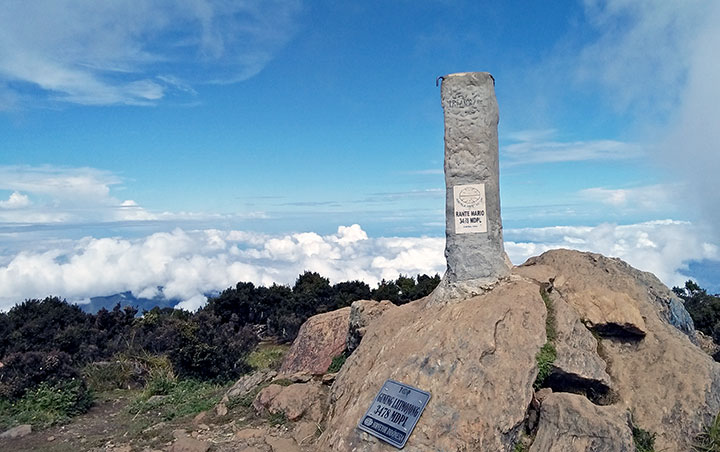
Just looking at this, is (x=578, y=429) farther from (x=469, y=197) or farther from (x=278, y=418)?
(x=278, y=418)

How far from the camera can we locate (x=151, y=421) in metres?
10.4

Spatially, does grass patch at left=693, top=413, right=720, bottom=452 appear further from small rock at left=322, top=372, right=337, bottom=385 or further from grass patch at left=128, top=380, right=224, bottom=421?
grass patch at left=128, top=380, right=224, bottom=421

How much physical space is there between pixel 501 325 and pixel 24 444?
852 cm

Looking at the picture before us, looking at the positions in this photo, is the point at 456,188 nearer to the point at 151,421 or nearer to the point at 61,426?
the point at 151,421

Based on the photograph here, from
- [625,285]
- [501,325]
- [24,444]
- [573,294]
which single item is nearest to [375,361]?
[501,325]

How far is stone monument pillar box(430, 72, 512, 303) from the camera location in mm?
8867

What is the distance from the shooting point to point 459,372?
23.7ft

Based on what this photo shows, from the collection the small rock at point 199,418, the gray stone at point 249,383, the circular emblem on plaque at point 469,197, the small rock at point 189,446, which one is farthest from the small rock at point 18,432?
the circular emblem on plaque at point 469,197

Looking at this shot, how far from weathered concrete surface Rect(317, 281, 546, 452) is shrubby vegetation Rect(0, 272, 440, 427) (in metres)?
5.97

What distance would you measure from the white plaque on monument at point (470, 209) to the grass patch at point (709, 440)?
4009mm

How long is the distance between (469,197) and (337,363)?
170 inches

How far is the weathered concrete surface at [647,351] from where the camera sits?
7703 millimetres

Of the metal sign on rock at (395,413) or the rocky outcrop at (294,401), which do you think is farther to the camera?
the rocky outcrop at (294,401)

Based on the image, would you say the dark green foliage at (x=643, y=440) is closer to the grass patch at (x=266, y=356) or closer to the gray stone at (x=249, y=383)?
the gray stone at (x=249, y=383)
